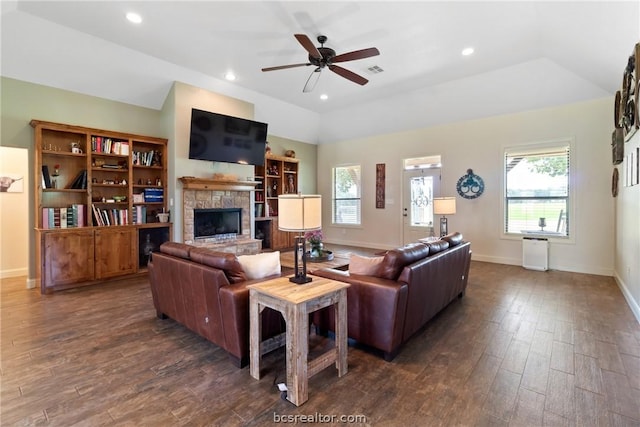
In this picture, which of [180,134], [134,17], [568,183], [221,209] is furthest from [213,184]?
[568,183]

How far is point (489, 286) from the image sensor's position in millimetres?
4461

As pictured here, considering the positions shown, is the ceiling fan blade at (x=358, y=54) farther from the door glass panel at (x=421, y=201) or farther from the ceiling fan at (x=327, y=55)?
the door glass panel at (x=421, y=201)

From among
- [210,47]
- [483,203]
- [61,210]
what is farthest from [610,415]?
[61,210]

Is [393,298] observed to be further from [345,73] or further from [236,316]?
[345,73]

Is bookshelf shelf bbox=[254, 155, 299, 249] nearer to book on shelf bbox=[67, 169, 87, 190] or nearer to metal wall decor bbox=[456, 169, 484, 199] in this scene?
book on shelf bbox=[67, 169, 87, 190]

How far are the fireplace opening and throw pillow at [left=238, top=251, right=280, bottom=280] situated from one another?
136 inches

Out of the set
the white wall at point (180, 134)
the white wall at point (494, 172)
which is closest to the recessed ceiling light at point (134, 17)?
the white wall at point (180, 134)

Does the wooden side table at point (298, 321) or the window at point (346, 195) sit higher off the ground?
the window at point (346, 195)

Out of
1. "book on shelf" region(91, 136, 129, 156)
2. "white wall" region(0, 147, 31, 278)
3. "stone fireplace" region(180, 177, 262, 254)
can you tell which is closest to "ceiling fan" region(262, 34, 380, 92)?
"stone fireplace" region(180, 177, 262, 254)

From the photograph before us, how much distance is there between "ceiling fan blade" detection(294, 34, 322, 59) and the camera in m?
3.06

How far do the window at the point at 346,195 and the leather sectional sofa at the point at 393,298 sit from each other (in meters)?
5.34

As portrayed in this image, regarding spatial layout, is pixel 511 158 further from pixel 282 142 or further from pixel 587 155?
pixel 282 142

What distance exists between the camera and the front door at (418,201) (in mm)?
6934

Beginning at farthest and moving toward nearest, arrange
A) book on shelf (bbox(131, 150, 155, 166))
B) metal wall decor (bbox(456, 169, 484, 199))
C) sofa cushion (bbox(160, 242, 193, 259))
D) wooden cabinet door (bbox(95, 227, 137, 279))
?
metal wall decor (bbox(456, 169, 484, 199))
book on shelf (bbox(131, 150, 155, 166))
wooden cabinet door (bbox(95, 227, 137, 279))
sofa cushion (bbox(160, 242, 193, 259))
